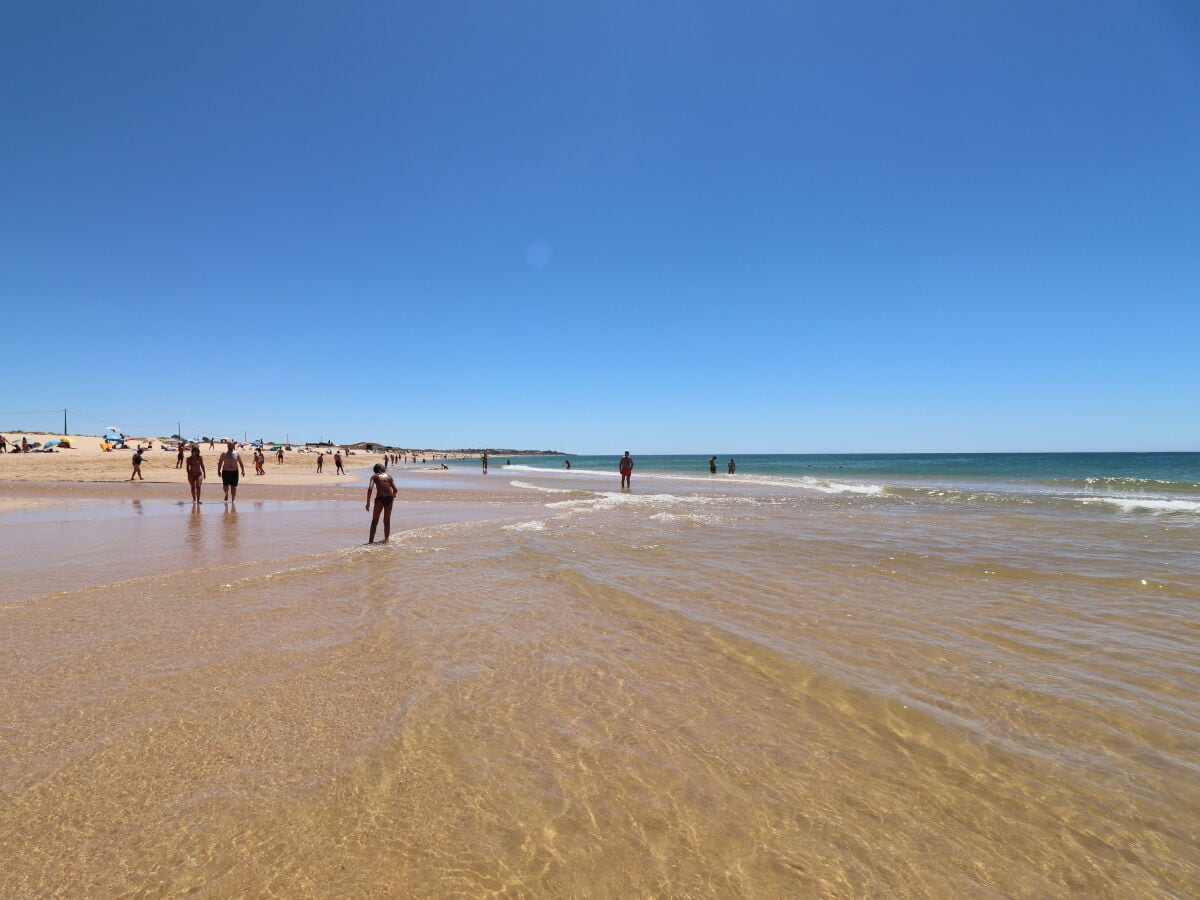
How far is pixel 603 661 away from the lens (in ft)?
17.7

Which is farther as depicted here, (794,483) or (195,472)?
(794,483)

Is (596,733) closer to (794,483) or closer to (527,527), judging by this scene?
(527,527)

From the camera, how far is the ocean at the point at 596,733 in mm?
2732

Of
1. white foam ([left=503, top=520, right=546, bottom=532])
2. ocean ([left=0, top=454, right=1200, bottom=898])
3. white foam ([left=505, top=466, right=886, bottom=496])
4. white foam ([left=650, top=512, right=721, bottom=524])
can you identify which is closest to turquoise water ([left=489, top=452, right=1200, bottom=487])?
white foam ([left=505, top=466, right=886, bottom=496])

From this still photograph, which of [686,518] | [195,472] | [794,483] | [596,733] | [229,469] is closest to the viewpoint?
[596,733]

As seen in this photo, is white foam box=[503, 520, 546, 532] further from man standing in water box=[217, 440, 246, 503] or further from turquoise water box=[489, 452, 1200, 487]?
turquoise water box=[489, 452, 1200, 487]

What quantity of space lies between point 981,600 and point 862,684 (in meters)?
4.14

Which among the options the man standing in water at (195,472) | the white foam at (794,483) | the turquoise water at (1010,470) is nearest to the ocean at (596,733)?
the man standing in water at (195,472)

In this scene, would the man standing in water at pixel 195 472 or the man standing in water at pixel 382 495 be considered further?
the man standing in water at pixel 195 472

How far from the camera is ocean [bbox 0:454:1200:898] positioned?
108 inches

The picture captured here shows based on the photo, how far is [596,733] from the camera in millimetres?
4012

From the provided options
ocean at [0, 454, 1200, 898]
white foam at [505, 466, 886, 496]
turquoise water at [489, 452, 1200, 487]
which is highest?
turquoise water at [489, 452, 1200, 487]

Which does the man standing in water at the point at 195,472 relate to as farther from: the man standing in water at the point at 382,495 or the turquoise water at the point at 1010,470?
the turquoise water at the point at 1010,470

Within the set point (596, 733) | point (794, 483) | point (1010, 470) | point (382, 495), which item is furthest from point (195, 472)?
point (1010, 470)
